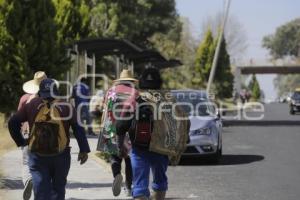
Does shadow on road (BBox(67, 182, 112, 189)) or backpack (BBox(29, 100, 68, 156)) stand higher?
backpack (BBox(29, 100, 68, 156))

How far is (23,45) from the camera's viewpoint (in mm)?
20812

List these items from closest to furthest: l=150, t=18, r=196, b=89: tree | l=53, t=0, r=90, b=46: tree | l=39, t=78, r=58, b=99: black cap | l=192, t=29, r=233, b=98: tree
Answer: l=39, t=78, r=58, b=99: black cap → l=53, t=0, r=90, b=46: tree → l=150, t=18, r=196, b=89: tree → l=192, t=29, r=233, b=98: tree

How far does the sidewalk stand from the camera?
10930 mm

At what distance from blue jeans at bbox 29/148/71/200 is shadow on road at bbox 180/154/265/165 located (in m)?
8.84

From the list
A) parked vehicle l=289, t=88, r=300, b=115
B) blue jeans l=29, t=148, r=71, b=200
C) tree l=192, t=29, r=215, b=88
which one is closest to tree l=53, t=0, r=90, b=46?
blue jeans l=29, t=148, r=71, b=200

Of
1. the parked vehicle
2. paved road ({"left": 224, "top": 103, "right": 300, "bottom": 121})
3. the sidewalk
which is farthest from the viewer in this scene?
the parked vehicle

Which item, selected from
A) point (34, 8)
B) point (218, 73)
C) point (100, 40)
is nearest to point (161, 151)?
point (100, 40)

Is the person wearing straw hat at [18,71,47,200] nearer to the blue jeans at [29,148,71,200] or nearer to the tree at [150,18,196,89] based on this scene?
the blue jeans at [29,148,71,200]

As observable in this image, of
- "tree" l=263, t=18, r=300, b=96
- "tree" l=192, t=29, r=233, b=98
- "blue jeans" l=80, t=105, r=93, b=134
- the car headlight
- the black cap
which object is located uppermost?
"tree" l=263, t=18, r=300, b=96

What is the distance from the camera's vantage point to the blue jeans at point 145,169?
7914mm

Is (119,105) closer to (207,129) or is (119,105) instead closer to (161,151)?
(161,151)

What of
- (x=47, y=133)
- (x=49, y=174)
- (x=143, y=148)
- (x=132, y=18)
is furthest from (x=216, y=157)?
(x=132, y=18)

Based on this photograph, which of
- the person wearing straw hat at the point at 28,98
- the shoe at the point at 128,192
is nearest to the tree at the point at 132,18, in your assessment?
the shoe at the point at 128,192

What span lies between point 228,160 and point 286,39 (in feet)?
425
